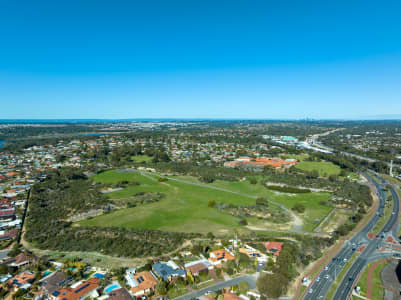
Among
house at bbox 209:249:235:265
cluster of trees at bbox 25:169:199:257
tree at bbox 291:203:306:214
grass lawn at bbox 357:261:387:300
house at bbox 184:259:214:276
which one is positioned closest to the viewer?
grass lawn at bbox 357:261:387:300

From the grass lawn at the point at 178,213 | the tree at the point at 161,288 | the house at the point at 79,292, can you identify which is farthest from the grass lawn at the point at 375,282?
the house at the point at 79,292

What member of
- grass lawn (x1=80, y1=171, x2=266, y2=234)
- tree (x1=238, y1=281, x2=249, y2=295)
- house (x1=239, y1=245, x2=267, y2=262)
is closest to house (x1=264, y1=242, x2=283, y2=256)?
house (x1=239, y1=245, x2=267, y2=262)

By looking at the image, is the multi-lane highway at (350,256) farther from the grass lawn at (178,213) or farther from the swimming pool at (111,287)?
the swimming pool at (111,287)

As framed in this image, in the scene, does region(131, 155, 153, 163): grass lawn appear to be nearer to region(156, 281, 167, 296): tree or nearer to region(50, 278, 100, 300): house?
region(50, 278, 100, 300): house

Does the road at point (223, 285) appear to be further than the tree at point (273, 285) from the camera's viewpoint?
Yes

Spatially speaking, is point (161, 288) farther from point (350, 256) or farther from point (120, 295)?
point (350, 256)

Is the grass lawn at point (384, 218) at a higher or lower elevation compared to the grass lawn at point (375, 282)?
lower
